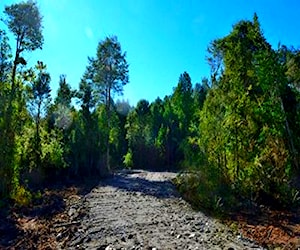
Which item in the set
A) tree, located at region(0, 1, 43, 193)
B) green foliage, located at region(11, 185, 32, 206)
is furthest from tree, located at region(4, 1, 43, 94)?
green foliage, located at region(11, 185, 32, 206)

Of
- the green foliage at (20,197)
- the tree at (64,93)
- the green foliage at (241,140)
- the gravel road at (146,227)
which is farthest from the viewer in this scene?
the tree at (64,93)

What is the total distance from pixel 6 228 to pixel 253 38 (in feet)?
38.7

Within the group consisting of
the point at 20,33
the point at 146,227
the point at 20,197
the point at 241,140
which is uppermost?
the point at 20,33

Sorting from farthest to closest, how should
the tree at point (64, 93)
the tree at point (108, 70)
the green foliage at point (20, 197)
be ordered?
the tree at point (64, 93) < the tree at point (108, 70) < the green foliage at point (20, 197)

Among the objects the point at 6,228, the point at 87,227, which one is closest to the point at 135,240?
the point at 87,227

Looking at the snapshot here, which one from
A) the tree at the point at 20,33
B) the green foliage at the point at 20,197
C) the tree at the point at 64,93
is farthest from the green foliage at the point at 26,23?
the tree at the point at 64,93

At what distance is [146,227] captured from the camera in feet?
29.2

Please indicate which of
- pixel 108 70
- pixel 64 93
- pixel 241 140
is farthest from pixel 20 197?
pixel 64 93

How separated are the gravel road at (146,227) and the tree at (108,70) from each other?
636 inches

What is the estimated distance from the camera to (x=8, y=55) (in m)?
15.2

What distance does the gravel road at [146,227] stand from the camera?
7426mm

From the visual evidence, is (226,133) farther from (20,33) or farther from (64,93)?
(64,93)

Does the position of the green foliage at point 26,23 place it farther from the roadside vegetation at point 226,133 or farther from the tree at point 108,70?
the tree at point 108,70

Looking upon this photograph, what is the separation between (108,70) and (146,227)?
21.2m
